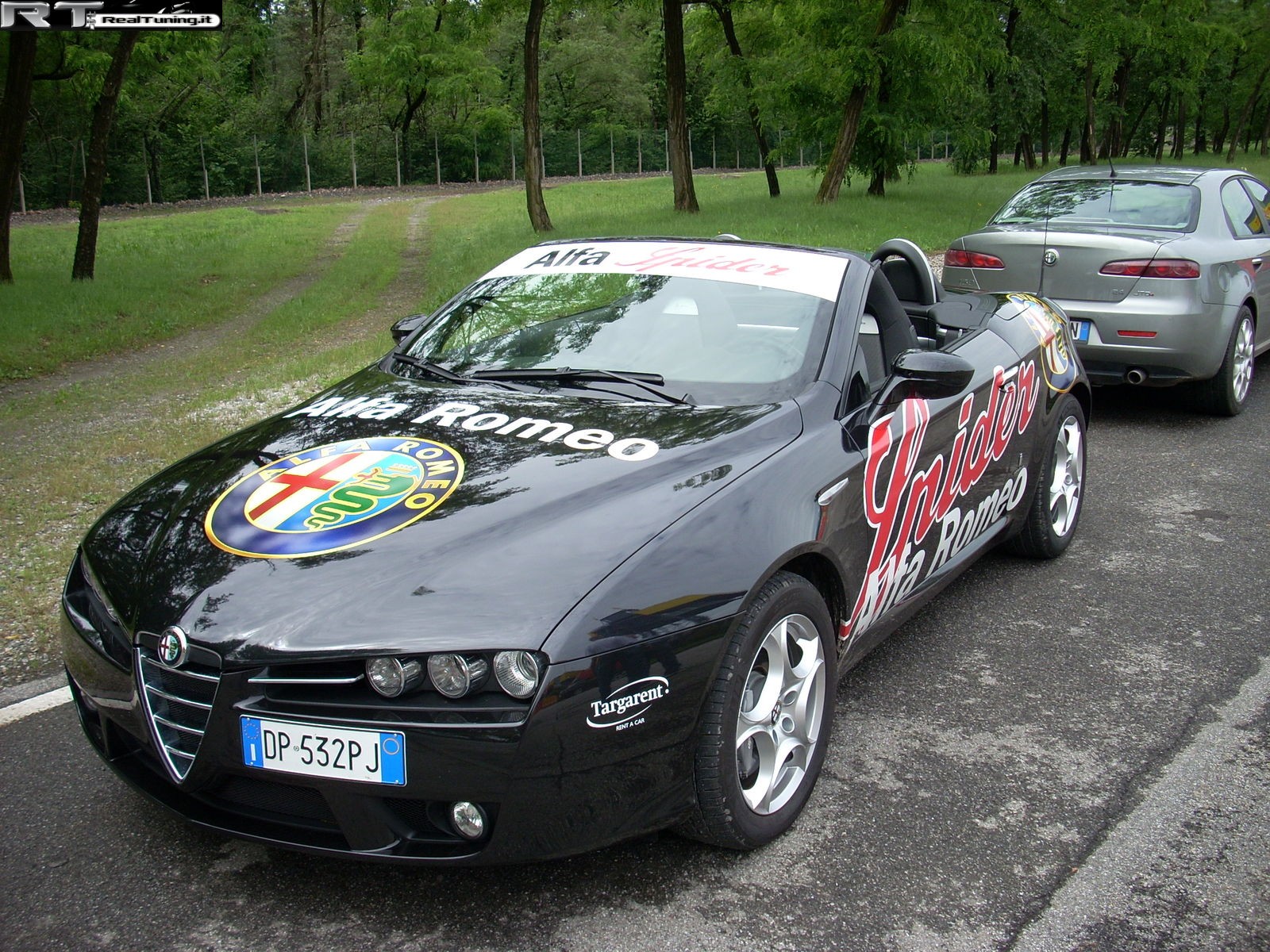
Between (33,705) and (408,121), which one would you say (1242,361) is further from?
(408,121)

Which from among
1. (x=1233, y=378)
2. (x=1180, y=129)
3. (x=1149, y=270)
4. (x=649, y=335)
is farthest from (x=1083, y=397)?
(x=1180, y=129)

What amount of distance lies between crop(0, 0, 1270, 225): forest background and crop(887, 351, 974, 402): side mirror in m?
14.5

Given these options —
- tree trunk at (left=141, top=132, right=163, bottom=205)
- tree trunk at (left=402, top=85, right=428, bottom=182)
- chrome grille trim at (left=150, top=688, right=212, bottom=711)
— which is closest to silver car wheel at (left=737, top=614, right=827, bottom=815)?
chrome grille trim at (left=150, top=688, right=212, bottom=711)

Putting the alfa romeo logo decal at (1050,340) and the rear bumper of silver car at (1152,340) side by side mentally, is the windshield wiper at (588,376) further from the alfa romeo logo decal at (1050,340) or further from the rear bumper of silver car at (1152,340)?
the rear bumper of silver car at (1152,340)

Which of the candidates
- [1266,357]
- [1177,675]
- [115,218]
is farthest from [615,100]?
[1177,675]

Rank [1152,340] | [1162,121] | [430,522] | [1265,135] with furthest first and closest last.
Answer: [1265,135]
[1162,121]
[1152,340]
[430,522]

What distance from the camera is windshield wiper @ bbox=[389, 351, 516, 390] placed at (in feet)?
12.6

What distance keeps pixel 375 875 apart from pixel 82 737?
1291 mm

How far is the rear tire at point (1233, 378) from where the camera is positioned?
25.4 feet

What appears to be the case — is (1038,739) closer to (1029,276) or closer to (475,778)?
(475,778)

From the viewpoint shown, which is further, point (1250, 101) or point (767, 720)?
point (1250, 101)

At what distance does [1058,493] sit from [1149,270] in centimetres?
288

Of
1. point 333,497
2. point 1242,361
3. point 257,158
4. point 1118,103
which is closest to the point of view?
point 333,497

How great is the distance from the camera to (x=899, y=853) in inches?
118
